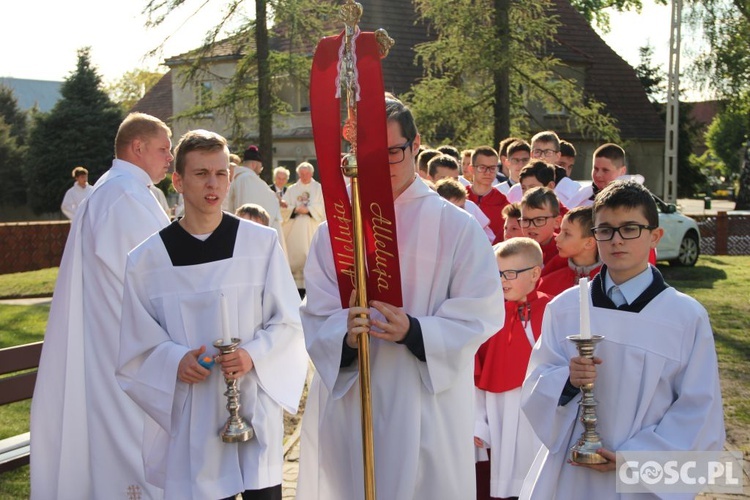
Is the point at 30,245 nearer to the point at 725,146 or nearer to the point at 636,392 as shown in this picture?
the point at 636,392

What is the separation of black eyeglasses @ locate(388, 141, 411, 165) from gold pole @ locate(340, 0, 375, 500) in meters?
0.23

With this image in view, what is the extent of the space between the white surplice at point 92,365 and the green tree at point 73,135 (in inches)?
1442

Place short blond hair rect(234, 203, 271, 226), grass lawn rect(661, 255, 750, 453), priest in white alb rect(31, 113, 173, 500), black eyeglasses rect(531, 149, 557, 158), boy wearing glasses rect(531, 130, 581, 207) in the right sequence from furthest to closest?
Answer: 1. black eyeglasses rect(531, 149, 557, 158)
2. boy wearing glasses rect(531, 130, 581, 207)
3. grass lawn rect(661, 255, 750, 453)
4. short blond hair rect(234, 203, 271, 226)
5. priest in white alb rect(31, 113, 173, 500)

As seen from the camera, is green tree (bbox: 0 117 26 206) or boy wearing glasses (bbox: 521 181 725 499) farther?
green tree (bbox: 0 117 26 206)

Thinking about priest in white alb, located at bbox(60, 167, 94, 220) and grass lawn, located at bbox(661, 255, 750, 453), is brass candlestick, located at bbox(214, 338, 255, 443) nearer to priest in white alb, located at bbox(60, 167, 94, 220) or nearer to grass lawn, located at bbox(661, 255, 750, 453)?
grass lawn, located at bbox(661, 255, 750, 453)

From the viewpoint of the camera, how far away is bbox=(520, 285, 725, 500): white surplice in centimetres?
335

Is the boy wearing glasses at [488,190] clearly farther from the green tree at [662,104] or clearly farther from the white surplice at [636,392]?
the green tree at [662,104]

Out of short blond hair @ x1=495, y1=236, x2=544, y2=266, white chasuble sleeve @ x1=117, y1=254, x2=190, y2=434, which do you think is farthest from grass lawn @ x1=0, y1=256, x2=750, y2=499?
short blond hair @ x1=495, y1=236, x2=544, y2=266

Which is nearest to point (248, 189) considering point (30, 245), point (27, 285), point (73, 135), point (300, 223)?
point (300, 223)

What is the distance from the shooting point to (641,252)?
3.56m

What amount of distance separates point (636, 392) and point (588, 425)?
A: 24 centimetres

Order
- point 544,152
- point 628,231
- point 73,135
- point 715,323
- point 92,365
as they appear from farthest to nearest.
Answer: point 73,135 → point 715,323 → point 544,152 → point 92,365 → point 628,231

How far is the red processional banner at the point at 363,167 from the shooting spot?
3.50 m

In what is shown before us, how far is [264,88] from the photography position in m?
19.1
